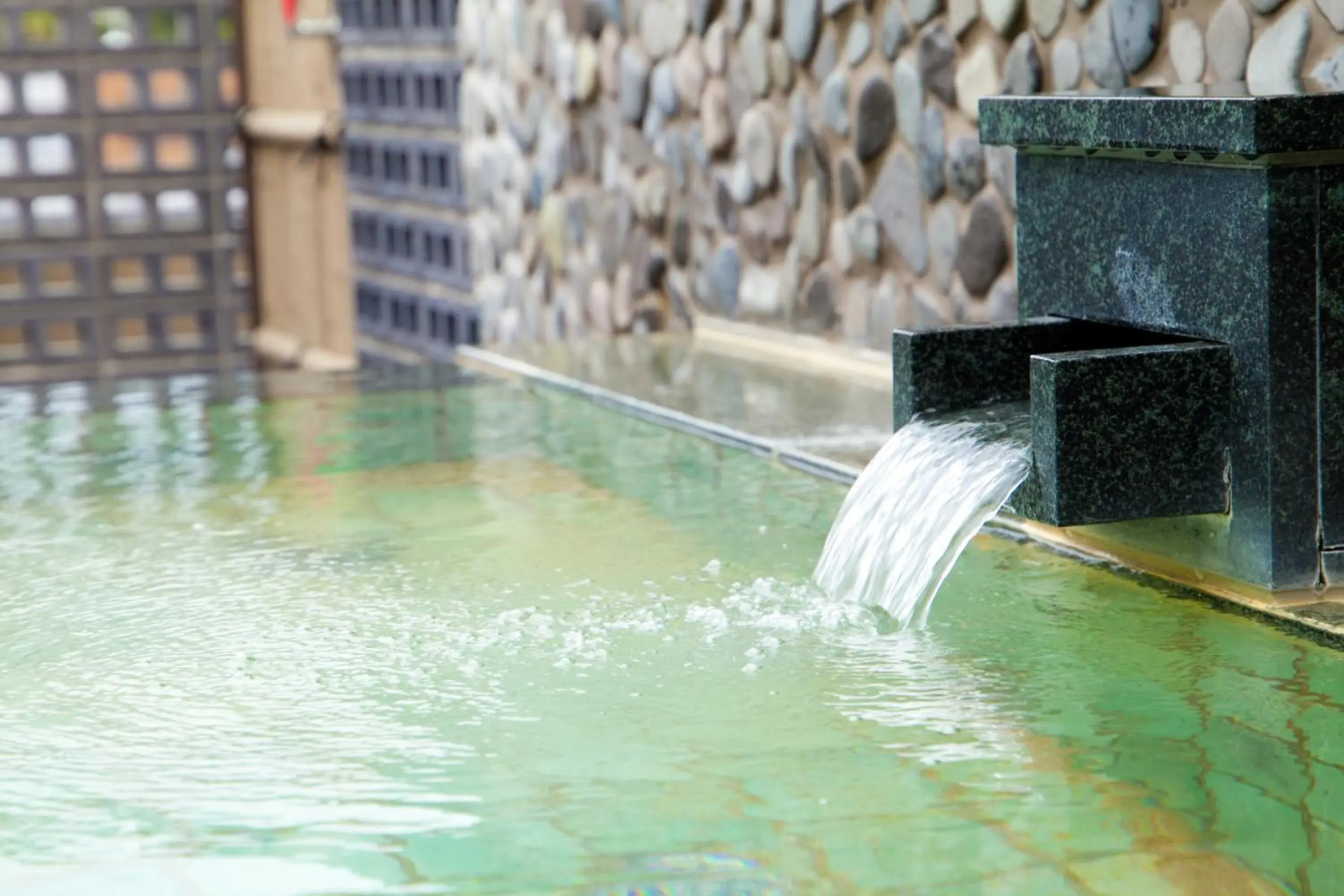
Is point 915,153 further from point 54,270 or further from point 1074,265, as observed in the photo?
point 54,270

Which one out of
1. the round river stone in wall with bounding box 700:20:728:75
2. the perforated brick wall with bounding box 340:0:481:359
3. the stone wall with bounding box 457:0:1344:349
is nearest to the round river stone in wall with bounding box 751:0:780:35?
the stone wall with bounding box 457:0:1344:349

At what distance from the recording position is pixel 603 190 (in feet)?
15.7

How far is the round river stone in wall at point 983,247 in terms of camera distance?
318cm

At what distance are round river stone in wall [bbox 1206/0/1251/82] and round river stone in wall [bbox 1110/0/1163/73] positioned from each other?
130 millimetres

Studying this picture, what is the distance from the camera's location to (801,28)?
376cm

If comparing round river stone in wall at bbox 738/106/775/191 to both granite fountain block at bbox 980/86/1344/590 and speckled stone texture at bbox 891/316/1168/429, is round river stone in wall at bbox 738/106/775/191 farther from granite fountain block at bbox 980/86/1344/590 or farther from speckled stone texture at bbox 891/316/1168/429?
granite fountain block at bbox 980/86/1344/590

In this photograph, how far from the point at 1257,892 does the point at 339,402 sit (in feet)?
8.45

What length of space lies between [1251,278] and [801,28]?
200 cm

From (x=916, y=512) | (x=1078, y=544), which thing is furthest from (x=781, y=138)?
(x=916, y=512)

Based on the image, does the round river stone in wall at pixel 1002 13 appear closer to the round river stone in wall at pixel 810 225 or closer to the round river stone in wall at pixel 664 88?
the round river stone in wall at pixel 810 225

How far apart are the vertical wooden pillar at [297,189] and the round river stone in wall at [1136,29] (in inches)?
190

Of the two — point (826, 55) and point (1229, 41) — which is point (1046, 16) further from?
point (826, 55)

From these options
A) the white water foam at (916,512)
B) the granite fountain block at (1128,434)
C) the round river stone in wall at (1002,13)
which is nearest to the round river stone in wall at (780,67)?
the round river stone in wall at (1002,13)

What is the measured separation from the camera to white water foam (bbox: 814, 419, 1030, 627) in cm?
194
